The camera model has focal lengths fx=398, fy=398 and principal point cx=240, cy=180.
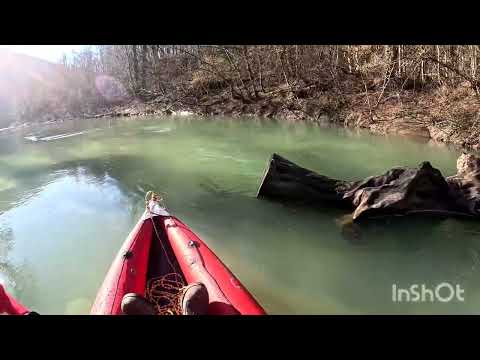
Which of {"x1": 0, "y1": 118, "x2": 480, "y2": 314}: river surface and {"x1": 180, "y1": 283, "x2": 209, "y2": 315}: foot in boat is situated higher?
{"x1": 180, "y1": 283, "x2": 209, "y2": 315}: foot in boat

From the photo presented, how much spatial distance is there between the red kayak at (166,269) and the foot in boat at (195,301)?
0.42ft

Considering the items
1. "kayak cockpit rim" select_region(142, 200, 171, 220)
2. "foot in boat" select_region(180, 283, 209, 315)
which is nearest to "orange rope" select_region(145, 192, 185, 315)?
"foot in boat" select_region(180, 283, 209, 315)

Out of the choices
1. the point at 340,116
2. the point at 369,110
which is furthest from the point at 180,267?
the point at 340,116

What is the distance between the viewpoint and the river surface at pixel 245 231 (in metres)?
4.77

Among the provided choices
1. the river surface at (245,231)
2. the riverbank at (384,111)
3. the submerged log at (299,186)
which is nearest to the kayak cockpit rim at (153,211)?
the river surface at (245,231)

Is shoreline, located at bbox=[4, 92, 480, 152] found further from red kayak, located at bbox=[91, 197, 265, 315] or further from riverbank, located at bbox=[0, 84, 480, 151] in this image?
red kayak, located at bbox=[91, 197, 265, 315]

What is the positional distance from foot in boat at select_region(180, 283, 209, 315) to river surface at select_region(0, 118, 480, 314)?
1.29 m

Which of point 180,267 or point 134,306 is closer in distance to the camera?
point 134,306

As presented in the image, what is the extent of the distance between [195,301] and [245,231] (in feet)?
10.7

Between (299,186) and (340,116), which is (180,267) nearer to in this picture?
(299,186)

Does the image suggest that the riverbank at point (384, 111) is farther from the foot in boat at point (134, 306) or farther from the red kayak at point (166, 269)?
the foot in boat at point (134, 306)

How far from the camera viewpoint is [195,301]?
10.6 feet

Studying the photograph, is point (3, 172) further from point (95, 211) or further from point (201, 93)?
point (201, 93)

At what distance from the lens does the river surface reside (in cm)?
477
